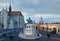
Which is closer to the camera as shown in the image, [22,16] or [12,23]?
[12,23]

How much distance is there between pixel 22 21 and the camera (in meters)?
117

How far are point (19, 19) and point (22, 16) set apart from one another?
5.63 metres

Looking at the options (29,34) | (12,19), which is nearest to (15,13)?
(12,19)

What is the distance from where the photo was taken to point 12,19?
11488 centimetres

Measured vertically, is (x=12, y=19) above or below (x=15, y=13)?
below

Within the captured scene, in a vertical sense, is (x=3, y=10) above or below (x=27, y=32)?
above

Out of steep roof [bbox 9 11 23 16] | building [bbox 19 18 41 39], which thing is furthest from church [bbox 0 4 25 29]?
building [bbox 19 18 41 39]

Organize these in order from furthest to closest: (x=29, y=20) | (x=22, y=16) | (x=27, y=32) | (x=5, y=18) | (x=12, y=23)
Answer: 1. (x=22, y=16)
2. (x=12, y=23)
3. (x=5, y=18)
4. (x=29, y=20)
5. (x=27, y=32)

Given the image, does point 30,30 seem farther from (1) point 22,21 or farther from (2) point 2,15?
(1) point 22,21

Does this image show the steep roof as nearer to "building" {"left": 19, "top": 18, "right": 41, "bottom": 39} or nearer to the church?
the church

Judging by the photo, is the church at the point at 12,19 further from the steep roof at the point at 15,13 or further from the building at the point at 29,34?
the building at the point at 29,34

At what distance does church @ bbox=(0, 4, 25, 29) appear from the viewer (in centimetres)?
10413

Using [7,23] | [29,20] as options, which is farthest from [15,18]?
[29,20]

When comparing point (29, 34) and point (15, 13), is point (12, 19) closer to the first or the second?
point (15, 13)
